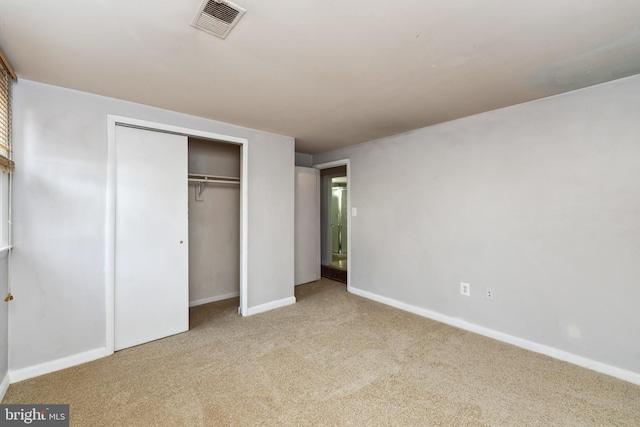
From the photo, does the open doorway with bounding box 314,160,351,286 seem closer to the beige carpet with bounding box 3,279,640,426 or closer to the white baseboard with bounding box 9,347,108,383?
the beige carpet with bounding box 3,279,640,426

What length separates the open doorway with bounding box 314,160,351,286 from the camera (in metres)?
5.03

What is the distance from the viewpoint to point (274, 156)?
3.56 metres

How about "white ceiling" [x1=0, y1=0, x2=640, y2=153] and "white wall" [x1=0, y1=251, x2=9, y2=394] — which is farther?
"white wall" [x1=0, y1=251, x2=9, y2=394]

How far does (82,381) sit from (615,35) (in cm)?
420

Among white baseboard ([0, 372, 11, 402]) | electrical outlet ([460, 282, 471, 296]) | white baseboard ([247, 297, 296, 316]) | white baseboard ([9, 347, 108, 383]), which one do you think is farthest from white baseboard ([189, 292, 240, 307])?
electrical outlet ([460, 282, 471, 296])

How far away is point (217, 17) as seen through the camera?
139 centimetres

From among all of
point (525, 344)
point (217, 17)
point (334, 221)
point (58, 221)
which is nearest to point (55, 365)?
point (58, 221)

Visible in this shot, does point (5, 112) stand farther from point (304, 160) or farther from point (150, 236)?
point (304, 160)

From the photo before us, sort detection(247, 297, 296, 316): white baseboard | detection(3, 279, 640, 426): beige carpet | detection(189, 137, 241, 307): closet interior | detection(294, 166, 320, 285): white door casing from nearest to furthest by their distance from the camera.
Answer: detection(3, 279, 640, 426): beige carpet
detection(247, 297, 296, 316): white baseboard
detection(189, 137, 241, 307): closet interior
detection(294, 166, 320, 285): white door casing

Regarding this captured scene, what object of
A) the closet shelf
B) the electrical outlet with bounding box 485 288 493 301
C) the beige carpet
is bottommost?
the beige carpet

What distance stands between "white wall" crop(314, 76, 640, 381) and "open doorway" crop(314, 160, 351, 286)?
127 cm

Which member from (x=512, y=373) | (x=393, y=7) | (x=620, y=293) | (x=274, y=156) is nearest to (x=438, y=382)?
(x=512, y=373)

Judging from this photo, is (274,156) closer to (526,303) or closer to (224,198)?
(224,198)

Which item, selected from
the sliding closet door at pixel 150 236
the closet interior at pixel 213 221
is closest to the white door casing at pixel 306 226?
the closet interior at pixel 213 221
